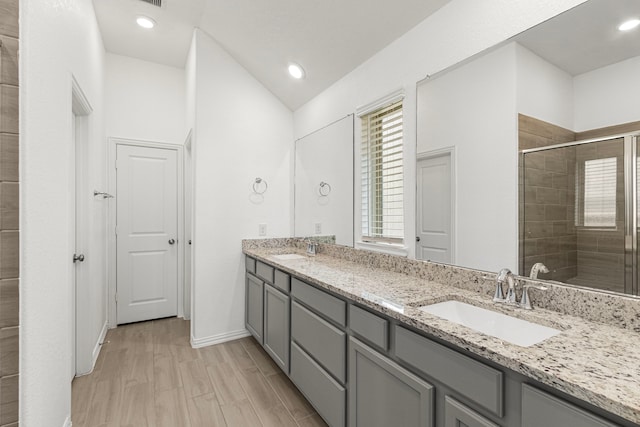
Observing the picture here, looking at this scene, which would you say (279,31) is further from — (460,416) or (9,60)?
(460,416)

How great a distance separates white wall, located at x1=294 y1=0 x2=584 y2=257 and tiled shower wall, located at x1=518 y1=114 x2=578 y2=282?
9cm

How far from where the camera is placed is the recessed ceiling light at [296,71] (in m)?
2.82

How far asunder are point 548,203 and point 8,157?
2179mm

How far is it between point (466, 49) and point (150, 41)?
9.86 ft

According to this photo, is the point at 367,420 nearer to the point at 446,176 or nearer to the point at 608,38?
the point at 446,176

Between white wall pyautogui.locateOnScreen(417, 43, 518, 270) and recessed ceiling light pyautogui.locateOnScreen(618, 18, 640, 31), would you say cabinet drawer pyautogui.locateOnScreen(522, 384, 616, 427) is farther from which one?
recessed ceiling light pyautogui.locateOnScreen(618, 18, 640, 31)

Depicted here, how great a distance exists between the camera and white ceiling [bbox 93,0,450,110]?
80.6 inches

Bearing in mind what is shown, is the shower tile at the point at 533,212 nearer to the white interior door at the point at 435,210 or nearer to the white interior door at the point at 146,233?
the white interior door at the point at 435,210

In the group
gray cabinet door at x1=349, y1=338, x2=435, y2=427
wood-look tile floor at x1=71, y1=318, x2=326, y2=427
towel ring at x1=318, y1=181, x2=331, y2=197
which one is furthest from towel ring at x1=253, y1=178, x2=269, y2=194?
gray cabinet door at x1=349, y1=338, x2=435, y2=427

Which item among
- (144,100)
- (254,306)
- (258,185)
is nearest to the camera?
(254,306)

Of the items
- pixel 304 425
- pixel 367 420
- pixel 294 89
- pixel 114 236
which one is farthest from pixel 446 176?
pixel 114 236

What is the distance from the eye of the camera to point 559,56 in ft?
4.40

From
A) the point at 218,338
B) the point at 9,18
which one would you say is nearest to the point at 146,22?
the point at 9,18

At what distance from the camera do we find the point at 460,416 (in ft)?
3.31
